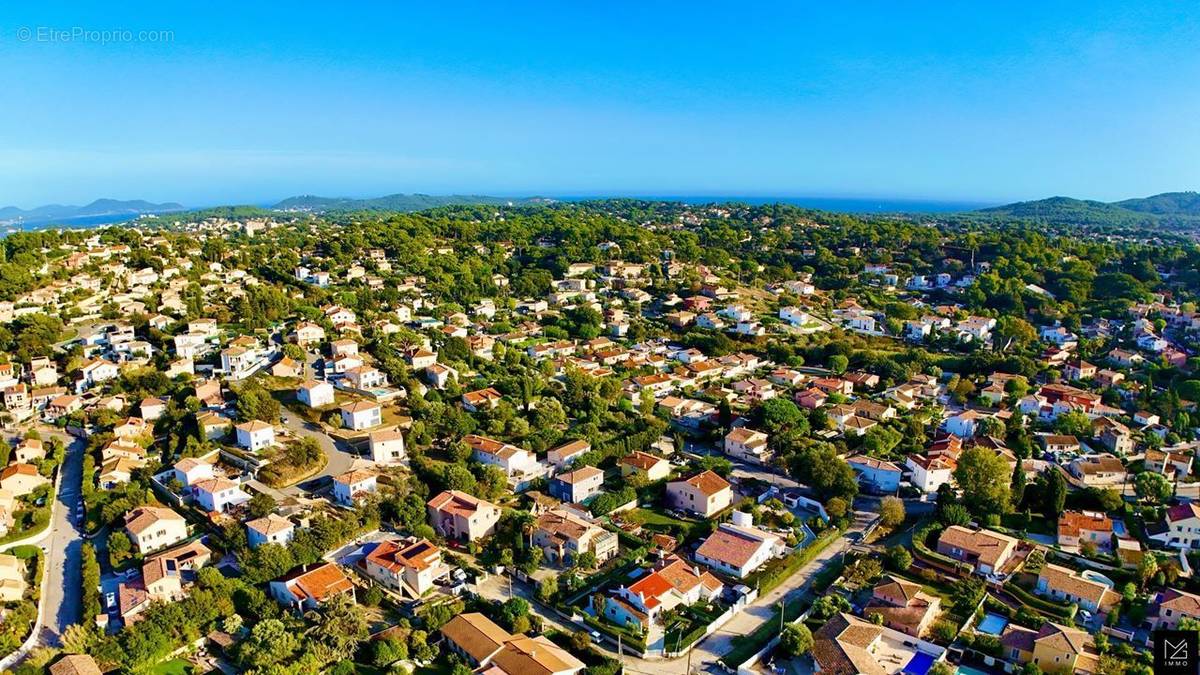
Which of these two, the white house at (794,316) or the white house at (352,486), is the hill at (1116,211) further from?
the white house at (352,486)

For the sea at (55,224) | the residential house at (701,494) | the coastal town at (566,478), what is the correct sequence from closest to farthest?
the coastal town at (566,478)
the residential house at (701,494)
the sea at (55,224)

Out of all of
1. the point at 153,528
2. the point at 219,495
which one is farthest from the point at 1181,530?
the point at 153,528

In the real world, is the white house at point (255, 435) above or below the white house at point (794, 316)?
below

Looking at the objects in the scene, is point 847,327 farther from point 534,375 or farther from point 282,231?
point 282,231

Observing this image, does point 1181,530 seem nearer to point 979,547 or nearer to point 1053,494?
point 1053,494

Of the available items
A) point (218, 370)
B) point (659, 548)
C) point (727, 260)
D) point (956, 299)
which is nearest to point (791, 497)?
point (659, 548)

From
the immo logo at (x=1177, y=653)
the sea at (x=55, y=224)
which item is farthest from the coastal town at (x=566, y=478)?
the sea at (x=55, y=224)
